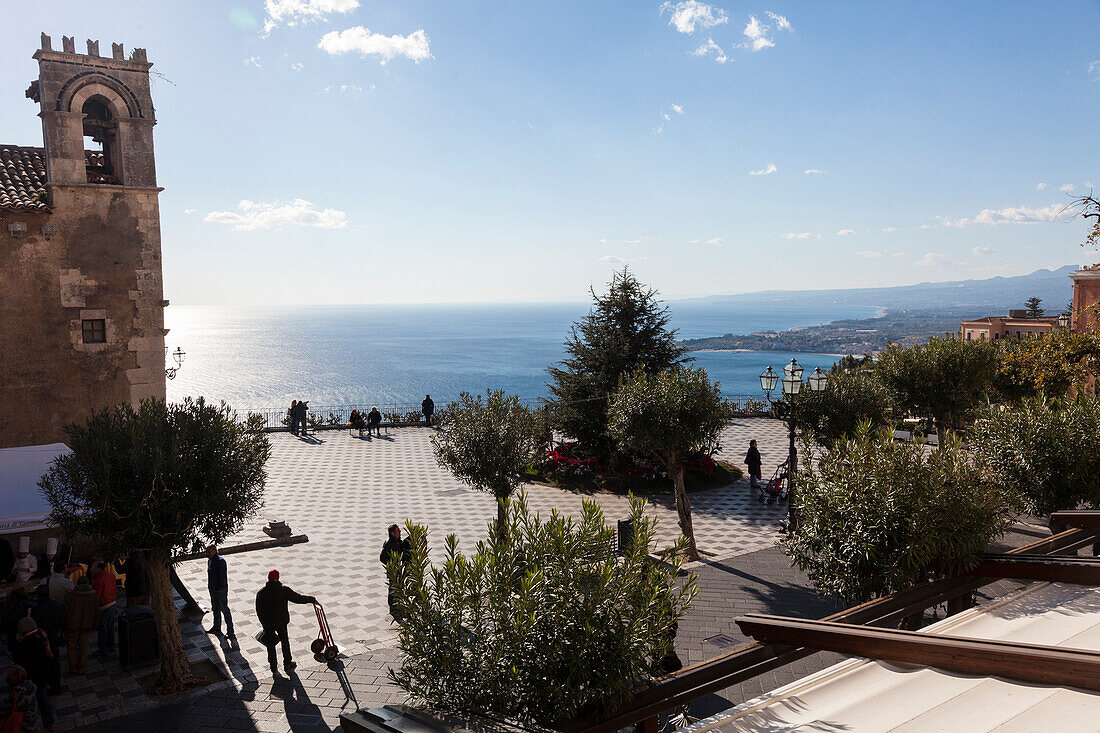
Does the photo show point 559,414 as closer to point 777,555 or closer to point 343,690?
point 777,555

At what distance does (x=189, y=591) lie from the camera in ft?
42.5

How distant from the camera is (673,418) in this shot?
1448 centimetres

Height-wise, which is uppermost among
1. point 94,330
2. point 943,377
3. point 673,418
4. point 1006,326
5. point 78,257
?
point 78,257

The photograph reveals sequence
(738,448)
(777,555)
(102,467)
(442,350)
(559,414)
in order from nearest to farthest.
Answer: (102,467), (777,555), (559,414), (738,448), (442,350)

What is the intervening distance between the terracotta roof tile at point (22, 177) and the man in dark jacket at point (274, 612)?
8.82 m

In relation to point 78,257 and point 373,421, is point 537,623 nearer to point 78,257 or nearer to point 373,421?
point 78,257

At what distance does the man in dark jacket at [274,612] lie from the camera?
9.70m

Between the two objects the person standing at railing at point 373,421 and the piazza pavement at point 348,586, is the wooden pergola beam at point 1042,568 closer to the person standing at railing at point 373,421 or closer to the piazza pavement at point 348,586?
the piazza pavement at point 348,586

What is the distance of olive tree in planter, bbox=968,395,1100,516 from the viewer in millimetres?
10906

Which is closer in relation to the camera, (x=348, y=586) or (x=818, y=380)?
(x=348, y=586)

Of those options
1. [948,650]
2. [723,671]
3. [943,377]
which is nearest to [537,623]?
[723,671]

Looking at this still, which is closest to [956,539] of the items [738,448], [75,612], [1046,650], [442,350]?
[1046,650]

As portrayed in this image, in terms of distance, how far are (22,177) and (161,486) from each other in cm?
956

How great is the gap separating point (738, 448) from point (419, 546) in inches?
1002
